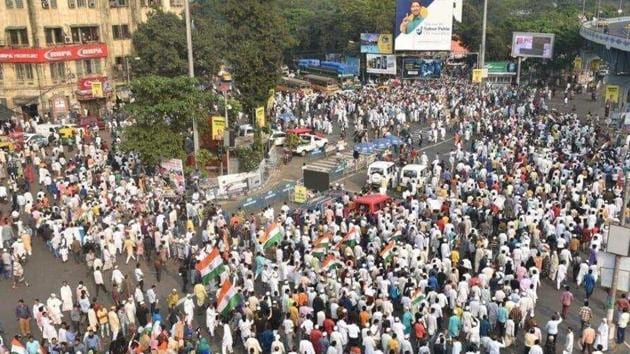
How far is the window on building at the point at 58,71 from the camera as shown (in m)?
43.1

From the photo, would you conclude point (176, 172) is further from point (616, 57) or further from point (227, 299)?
point (616, 57)

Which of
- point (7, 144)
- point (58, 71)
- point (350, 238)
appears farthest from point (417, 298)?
point (58, 71)

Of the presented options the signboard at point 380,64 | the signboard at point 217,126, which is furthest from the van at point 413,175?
the signboard at point 380,64

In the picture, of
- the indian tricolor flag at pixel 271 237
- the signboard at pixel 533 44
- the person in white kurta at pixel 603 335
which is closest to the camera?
the person in white kurta at pixel 603 335

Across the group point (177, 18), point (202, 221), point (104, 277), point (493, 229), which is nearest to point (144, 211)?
point (202, 221)

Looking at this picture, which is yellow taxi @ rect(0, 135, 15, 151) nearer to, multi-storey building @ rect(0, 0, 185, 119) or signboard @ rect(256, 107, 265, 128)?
multi-storey building @ rect(0, 0, 185, 119)

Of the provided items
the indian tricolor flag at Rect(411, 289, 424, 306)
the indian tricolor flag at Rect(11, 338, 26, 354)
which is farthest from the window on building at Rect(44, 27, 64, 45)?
the indian tricolor flag at Rect(411, 289, 424, 306)

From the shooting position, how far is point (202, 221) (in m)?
22.5

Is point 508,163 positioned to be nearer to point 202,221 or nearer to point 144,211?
point 202,221

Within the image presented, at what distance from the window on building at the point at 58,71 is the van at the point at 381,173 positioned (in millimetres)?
27304

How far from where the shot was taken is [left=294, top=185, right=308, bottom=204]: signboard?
2394 centimetres

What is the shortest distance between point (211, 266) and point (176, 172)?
9163mm

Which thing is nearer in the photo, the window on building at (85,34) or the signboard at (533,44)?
the window on building at (85,34)

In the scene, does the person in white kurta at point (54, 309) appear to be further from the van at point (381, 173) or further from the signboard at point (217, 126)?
the van at point (381, 173)
